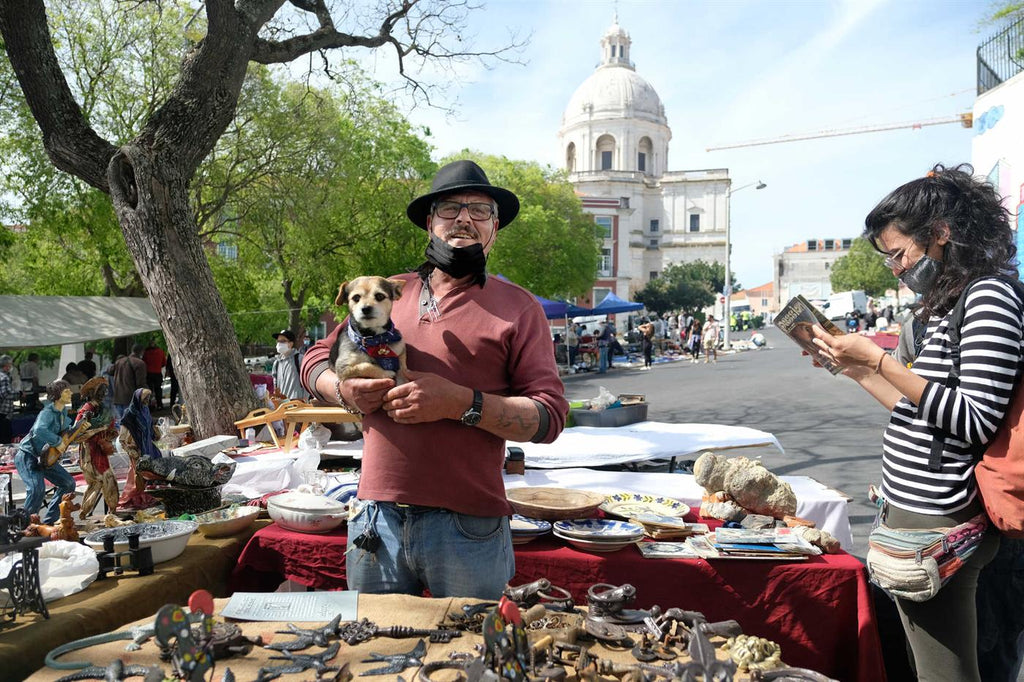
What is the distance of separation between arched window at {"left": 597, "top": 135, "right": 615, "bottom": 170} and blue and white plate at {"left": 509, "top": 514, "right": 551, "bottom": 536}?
80.0m

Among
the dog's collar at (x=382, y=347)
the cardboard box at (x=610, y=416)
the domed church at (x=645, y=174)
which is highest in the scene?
the domed church at (x=645, y=174)

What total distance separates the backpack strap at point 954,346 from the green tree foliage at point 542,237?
25.8 m

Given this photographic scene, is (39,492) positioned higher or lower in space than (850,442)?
higher

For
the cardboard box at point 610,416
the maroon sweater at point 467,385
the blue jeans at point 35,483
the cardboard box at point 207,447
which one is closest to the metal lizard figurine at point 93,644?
the maroon sweater at point 467,385

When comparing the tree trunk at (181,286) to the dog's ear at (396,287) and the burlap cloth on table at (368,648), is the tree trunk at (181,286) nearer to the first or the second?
the burlap cloth on table at (368,648)

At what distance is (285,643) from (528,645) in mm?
682

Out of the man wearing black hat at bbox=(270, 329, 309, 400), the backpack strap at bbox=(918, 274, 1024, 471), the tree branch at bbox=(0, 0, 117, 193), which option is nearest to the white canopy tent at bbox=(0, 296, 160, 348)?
the man wearing black hat at bbox=(270, 329, 309, 400)

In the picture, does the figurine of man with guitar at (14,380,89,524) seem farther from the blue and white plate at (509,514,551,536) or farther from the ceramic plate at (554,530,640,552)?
the ceramic plate at (554,530,640,552)

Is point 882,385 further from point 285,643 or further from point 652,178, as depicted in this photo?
point 652,178

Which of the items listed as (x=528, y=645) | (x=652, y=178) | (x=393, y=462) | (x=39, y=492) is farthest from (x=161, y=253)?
(x=652, y=178)

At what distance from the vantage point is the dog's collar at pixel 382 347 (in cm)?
196

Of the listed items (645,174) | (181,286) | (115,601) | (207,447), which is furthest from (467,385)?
(645,174)

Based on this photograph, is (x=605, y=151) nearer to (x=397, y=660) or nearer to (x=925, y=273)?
(x=925, y=273)

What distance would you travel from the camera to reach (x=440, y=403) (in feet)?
6.09
